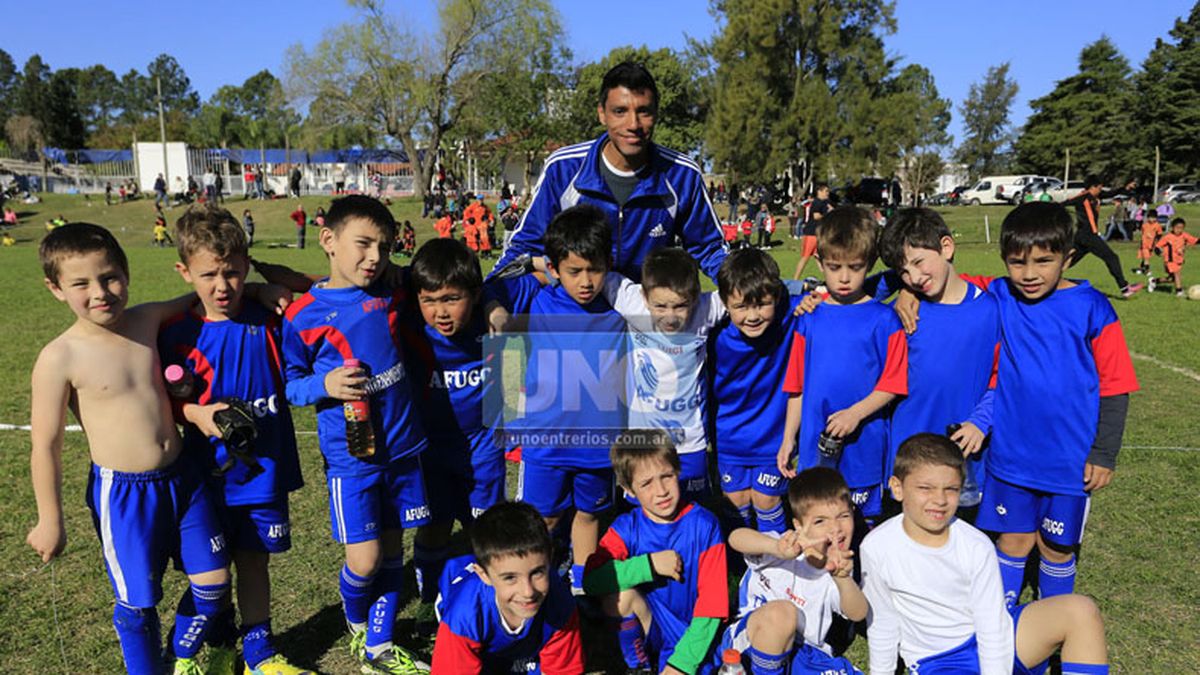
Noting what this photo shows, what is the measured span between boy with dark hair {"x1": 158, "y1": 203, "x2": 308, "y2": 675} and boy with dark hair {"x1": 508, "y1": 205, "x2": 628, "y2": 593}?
1.15m

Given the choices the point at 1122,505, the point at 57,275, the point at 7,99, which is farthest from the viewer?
the point at 7,99

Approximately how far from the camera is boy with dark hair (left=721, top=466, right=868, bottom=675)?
3.11m

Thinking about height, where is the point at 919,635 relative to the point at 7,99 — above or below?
below

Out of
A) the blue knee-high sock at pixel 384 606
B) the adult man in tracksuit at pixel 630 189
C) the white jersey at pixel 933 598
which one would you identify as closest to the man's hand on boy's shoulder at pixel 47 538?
the blue knee-high sock at pixel 384 606

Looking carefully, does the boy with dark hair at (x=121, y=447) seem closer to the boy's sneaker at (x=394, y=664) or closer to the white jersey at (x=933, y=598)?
the boy's sneaker at (x=394, y=664)

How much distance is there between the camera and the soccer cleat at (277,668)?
336cm

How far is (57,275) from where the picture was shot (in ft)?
9.57

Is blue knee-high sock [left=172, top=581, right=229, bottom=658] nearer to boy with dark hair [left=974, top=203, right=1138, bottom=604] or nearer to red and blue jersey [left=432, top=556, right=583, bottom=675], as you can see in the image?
red and blue jersey [left=432, top=556, right=583, bottom=675]

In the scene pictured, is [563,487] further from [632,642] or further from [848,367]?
[848,367]

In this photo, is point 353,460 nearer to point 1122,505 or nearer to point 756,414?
point 756,414

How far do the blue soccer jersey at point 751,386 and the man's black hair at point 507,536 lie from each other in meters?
1.30

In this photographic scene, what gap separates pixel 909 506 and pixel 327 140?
68.5m

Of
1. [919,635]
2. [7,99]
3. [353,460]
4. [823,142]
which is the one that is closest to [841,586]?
[919,635]

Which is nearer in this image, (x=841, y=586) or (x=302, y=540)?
(x=841, y=586)
